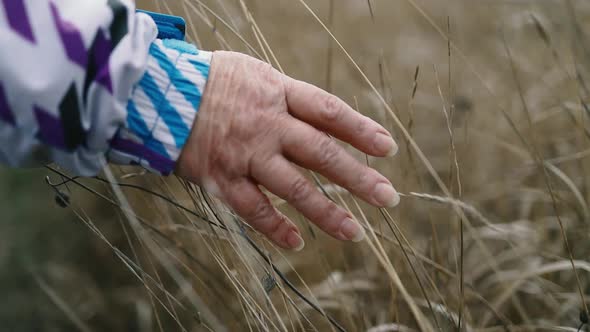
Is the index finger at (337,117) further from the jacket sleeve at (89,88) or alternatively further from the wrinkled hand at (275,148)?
the jacket sleeve at (89,88)

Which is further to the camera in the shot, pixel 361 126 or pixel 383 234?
pixel 383 234

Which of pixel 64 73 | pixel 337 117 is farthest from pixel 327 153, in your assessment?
pixel 64 73

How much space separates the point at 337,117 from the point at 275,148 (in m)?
0.08

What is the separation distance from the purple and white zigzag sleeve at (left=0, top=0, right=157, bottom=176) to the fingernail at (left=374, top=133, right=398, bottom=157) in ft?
0.94

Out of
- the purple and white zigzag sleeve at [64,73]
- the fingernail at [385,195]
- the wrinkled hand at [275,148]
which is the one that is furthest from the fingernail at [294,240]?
the purple and white zigzag sleeve at [64,73]

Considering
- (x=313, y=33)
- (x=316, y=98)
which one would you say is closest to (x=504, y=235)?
(x=316, y=98)

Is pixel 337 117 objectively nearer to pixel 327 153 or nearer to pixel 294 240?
pixel 327 153

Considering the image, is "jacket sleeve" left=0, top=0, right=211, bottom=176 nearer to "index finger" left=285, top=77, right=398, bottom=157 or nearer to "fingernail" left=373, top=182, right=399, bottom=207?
"index finger" left=285, top=77, right=398, bottom=157

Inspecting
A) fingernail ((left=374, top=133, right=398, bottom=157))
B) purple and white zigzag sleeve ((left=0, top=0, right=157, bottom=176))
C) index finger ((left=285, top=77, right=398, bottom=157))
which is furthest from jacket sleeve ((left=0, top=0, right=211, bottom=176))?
fingernail ((left=374, top=133, right=398, bottom=157))

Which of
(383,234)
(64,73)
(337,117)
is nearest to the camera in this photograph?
(64,73)

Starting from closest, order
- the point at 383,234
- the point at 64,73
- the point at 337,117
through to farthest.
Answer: the point at 64,73 → the point at 337,117 → the point at 383,234

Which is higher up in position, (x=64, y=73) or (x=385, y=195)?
(x=64, y=73)

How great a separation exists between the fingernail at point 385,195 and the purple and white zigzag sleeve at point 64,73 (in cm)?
30

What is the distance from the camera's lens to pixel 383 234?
3.05 ft
